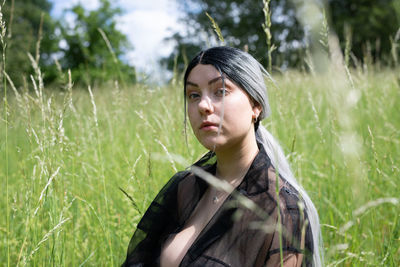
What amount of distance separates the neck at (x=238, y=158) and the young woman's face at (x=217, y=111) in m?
0.02

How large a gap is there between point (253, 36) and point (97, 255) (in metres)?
21.8

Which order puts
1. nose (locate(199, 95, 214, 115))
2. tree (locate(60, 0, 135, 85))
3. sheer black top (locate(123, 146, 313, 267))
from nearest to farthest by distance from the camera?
1. sheer black top (locate(123, 146, 313, 267))
2. nose (locate(199, 95, 214, 115))
3. tree (locate(60, 0, 135, 85))

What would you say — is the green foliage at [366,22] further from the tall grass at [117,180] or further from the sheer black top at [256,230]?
the sheer black top at [256,230]

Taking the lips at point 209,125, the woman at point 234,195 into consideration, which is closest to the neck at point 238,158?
the woman at point 234,195

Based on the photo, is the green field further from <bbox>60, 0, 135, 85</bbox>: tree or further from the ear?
<bbox>60, 0, 135, 85</bbox>: tree

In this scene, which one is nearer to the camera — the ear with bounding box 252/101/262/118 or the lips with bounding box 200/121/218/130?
the lips with bounding box 200/121/218/130

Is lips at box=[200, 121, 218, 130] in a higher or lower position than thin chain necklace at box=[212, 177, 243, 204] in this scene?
higher

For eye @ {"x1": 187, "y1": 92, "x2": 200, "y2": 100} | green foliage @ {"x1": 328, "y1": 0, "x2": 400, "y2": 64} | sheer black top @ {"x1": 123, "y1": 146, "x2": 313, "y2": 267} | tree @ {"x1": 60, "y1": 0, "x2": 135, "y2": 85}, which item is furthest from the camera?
green foliage @ {"x1": 328, "y1": 0, "x2": 400, "y2": 64}

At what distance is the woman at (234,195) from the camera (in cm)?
110

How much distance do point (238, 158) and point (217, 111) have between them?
19cm

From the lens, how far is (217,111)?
122 centimetres

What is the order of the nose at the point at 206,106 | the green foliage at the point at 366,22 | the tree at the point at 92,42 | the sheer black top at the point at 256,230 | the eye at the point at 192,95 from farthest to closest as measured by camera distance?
the green foliage at the point at 366,22 → the tree at the point at 92,42 → the eye at the point at 192,95 → the nose at the point at 206,106 → the sheer black top at the point at 256,230

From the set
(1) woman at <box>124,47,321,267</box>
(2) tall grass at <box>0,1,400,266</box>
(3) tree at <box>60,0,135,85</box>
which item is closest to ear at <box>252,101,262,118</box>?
(1) woman at <box>124,47,321,267</box>

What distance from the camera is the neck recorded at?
4.21 ft
